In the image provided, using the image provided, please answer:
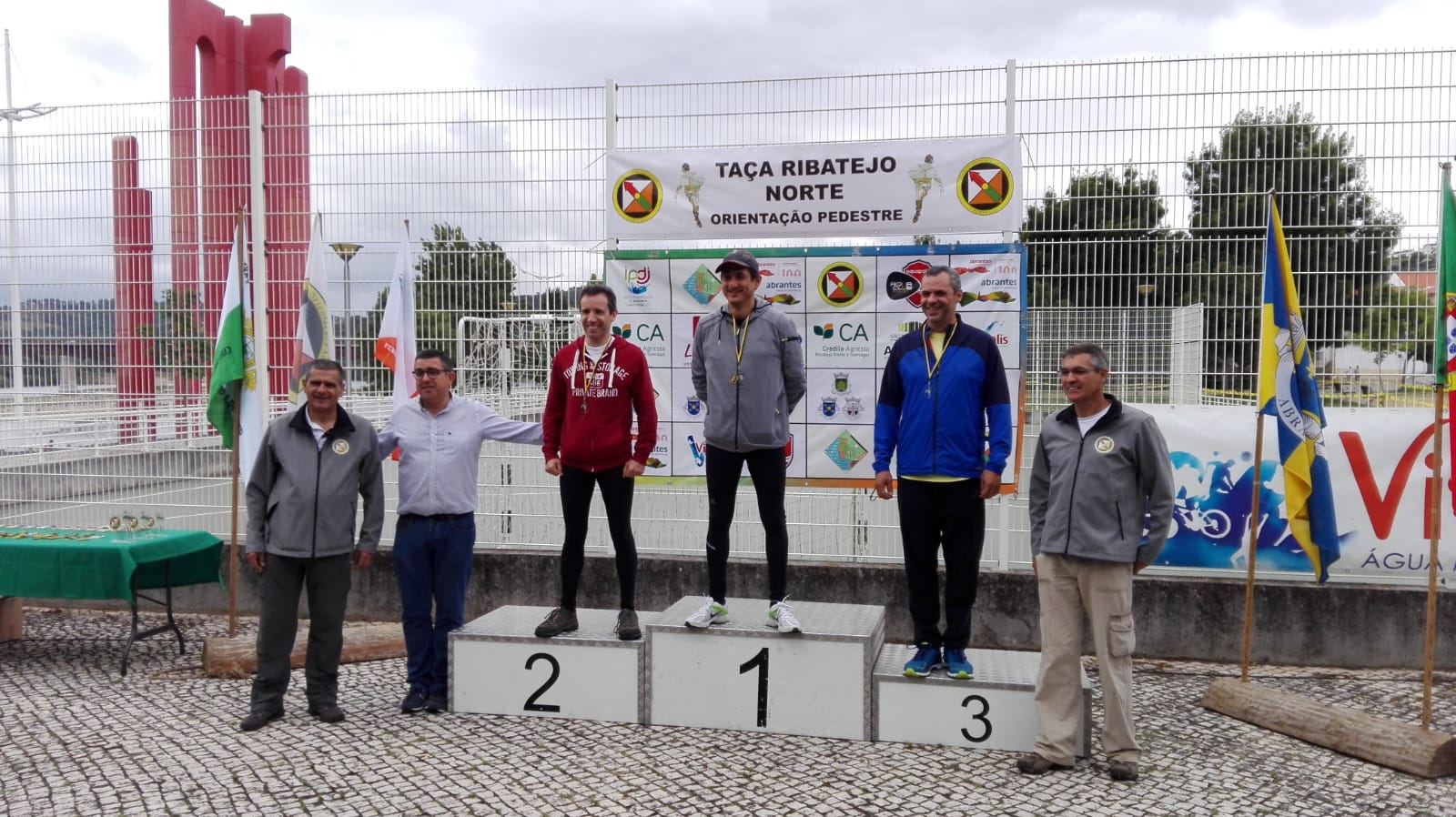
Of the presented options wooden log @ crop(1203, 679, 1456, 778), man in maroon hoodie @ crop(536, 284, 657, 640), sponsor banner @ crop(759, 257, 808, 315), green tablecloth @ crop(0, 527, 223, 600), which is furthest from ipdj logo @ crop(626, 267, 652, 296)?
wooden log @ crop(1203, 679, 1456, 778)

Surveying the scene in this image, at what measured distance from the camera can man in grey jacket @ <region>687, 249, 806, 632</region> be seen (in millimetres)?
5062

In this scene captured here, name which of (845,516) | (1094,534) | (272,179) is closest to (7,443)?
(272,179)

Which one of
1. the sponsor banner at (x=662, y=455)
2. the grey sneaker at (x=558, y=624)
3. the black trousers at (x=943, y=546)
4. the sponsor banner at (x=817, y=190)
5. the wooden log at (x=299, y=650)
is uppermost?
the sponsor banner at (x=817, y=190)

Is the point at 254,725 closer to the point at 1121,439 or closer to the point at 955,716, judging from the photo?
the point at 955,716

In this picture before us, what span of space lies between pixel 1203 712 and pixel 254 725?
4.54 meters

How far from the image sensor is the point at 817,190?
22.1 feet

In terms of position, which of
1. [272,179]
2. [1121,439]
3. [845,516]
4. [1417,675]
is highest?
[272,179]

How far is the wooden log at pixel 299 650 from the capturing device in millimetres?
6016

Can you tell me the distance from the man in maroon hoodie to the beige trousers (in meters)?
1.91

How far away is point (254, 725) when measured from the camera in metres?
5.02

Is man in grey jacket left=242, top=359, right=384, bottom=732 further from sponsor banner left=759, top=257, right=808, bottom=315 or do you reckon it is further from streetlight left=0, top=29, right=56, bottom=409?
streetlight left=0, top=29, right=56, bottom=409

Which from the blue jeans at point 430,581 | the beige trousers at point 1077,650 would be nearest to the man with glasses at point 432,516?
the blue jeans at point 430,581

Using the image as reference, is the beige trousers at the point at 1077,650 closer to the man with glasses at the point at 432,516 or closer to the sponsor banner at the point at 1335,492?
the sponsor banner at the point at 1335,492

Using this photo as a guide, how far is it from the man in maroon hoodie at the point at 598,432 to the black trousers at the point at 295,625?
3.31ft
